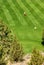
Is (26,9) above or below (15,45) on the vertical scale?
above

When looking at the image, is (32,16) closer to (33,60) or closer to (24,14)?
(24,14)

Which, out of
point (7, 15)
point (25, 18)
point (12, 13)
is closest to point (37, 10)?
point (25, 18)

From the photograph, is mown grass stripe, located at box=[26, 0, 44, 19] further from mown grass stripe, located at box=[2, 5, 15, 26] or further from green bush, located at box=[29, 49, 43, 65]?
green bush, located at box=[29, 49, 43, 65]

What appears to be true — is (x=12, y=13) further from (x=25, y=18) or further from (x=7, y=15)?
(x=25, y=18)

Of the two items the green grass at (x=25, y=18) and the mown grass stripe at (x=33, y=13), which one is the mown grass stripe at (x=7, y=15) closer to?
the green grass at (x=25, y=18)

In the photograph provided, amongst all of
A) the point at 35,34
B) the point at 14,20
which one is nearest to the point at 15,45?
the point at 35,34

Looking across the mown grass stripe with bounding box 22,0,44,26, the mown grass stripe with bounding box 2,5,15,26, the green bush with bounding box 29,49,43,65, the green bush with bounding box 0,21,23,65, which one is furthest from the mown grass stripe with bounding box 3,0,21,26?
the green bush with bounding box 29,49,43,65
